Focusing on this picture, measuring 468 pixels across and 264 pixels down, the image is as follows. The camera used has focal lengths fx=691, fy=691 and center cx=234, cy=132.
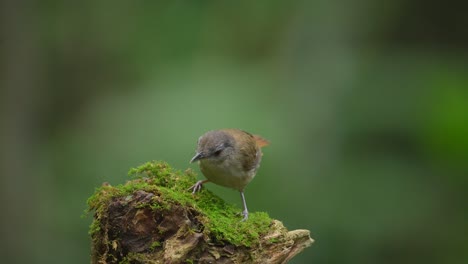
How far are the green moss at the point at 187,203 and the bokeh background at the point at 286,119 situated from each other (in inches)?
131

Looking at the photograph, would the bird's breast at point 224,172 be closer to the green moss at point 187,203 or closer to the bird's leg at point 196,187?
the bird's leg at point 196,187

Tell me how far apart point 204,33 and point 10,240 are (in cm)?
441

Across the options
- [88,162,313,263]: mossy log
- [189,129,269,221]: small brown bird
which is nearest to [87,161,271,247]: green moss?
[88,162,313,263]: mossy log

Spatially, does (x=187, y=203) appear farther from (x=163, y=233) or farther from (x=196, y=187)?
(x=196, y=187)

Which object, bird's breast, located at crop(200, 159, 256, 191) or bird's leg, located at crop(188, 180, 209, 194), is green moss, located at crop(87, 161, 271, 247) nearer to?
bird's leg, located at crop(188, 180, 209, 194)

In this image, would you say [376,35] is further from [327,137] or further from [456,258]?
[456,258]

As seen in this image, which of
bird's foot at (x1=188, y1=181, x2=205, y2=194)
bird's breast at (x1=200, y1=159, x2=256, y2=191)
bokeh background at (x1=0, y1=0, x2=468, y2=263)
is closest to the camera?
bird's foot at (x1=188, y1=181, x2=205, y2=194)

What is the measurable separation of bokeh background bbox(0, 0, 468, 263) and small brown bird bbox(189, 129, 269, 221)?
2015 mm

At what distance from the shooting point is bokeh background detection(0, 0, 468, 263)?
7996 mm

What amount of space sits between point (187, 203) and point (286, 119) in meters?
5.64

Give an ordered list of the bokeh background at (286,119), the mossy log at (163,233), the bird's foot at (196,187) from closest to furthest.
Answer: the mossy log at (163,233) → the bird's foot at (196,187) → the bokeh background at (286,119)

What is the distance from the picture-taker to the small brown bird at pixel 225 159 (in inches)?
201

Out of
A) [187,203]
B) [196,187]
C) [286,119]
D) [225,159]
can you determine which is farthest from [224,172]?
A: [286,119]

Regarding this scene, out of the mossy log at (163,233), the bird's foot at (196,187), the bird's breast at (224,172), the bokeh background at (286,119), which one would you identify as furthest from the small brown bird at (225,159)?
the bokeh background at (286,119)
